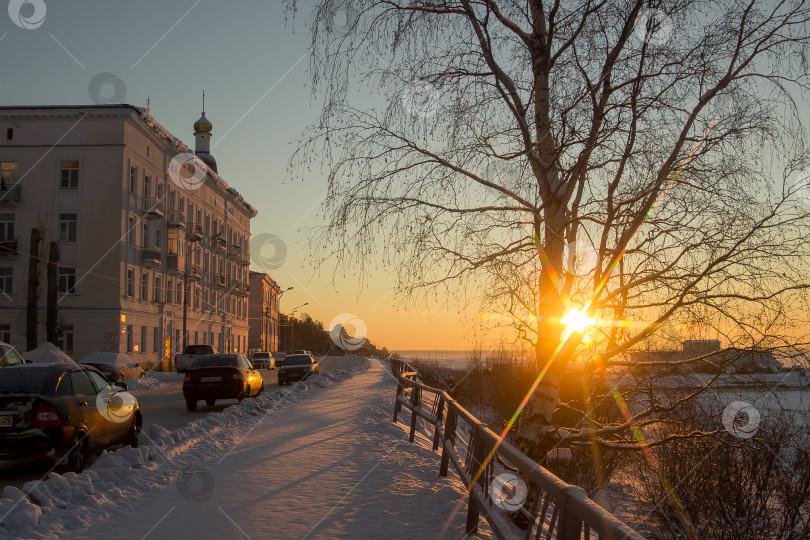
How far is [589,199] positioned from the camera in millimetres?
7914

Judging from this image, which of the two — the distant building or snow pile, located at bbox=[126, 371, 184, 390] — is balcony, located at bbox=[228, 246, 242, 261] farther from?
the distant building

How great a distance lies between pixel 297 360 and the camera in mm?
40031

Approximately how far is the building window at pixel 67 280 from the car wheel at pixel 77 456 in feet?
130

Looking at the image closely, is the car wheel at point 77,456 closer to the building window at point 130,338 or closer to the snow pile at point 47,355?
the snow pile at point 47,355

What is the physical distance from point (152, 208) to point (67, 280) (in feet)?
27.8

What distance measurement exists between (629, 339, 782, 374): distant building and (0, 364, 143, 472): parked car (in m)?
7.68

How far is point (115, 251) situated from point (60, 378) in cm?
3928

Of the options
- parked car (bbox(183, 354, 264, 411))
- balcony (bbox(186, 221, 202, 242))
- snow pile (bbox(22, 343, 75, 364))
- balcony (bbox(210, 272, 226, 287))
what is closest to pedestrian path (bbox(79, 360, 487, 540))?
parked car (bbox(183, 354, 264, 411))

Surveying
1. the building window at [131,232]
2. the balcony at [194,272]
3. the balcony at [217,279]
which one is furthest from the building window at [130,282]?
the balcony at [217,279]

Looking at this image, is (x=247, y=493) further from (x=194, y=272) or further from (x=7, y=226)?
(x=194, y=272)

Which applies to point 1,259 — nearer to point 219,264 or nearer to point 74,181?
point 74,181

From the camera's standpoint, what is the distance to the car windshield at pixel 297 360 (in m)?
39.5

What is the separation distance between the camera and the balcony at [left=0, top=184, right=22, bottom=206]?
45.5 meters

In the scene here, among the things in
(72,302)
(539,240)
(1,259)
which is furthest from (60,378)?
(1,259)
